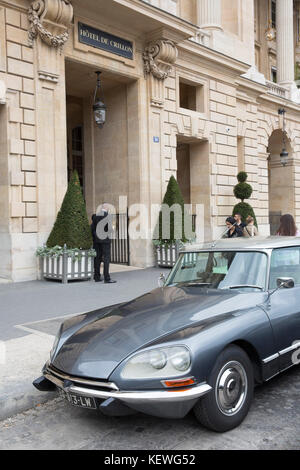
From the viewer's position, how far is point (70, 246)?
11.0 meters

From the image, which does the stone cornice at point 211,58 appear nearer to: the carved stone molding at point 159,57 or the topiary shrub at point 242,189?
the carved stone molding at point 159,57

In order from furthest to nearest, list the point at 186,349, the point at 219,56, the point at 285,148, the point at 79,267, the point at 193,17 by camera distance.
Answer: the point at 285,148 < the point at 193,17 < the point at 219,56 < the point at 79,267 < the point at 186,349

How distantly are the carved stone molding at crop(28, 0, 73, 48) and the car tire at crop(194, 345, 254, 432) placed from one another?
10.7 metres

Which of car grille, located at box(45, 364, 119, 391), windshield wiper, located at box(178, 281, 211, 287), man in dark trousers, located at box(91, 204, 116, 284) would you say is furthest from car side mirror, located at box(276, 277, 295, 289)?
man in dark trousers, located at box(91, 204, 116, 284)

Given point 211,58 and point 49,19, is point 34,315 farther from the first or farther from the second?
point 211,58

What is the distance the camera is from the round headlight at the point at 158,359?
3168 mm

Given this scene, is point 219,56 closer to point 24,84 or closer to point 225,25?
point 225,25

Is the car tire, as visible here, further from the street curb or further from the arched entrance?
the arched entrance

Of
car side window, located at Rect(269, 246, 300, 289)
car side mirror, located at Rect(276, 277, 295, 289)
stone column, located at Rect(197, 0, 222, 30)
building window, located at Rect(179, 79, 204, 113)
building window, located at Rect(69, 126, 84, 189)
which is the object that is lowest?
car side mirror, located at Rect(276, 277, 295, 289)

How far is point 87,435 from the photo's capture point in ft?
11.1

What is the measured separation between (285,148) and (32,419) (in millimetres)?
23823

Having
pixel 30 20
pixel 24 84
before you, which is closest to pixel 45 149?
pixel 24 84

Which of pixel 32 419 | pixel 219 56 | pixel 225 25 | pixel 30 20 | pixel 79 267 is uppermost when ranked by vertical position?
pixel 225 25

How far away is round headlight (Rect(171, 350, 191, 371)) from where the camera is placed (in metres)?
3.14
